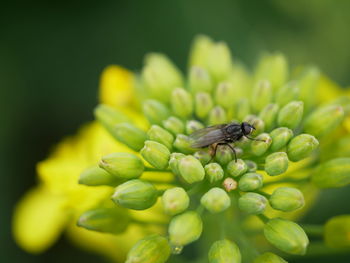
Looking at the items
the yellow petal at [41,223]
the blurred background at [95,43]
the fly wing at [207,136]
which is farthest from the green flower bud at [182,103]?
the blurred background at [95,43]

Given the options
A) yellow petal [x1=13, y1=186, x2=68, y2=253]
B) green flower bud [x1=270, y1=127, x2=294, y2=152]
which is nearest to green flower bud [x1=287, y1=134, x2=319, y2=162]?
green flower bud [x1=270, y1=127, x2=294, y2=152]

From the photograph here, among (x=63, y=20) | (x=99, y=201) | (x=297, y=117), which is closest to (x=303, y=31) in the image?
(x=63, y=20)

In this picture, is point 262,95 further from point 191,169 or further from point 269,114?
point 191,169

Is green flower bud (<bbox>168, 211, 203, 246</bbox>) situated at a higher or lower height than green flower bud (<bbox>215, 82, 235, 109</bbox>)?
lower

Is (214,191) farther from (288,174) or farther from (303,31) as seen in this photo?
(303,31)

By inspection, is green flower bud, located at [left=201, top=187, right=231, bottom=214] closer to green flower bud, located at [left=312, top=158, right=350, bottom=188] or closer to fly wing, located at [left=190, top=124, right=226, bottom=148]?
fly wing, located at [left=190, top=124, right=226, bottom=148]

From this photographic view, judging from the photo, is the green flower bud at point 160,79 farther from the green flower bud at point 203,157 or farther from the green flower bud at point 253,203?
the green flower bud at point 253,203
